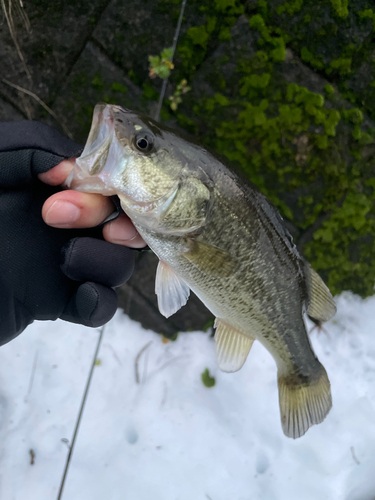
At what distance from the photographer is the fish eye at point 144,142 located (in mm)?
1337

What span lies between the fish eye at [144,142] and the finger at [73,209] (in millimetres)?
307

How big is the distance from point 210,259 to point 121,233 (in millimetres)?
477

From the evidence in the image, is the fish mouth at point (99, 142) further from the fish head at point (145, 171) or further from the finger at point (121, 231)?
the finger at point (121, 231)

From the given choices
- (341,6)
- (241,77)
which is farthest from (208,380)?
(341,6)

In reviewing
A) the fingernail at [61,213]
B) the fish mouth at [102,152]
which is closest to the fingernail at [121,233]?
the fingernail at [61,213]

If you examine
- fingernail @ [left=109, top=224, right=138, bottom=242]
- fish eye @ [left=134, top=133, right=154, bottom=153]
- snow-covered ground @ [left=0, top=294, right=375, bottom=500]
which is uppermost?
fish eye @ [left=134, top=133, right=154, bottom=153]

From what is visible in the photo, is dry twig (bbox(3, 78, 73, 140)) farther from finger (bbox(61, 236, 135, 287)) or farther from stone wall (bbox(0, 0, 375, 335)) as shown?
finger (bbox(61, 236, 135, 287))

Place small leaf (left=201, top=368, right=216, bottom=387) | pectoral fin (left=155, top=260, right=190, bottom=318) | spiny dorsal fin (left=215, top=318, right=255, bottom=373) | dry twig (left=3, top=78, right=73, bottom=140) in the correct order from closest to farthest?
pectoral fin (left=155, top=260, right=190, bottom=318) → spiny dorsal fin (left=215, top=318, right=255, bottom=373) → dry twig (left=3, top=78, right=73, bottom=140) → small leaf (left=201, top=368, right=216, bottom=387)

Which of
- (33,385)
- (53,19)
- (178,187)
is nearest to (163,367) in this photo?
(33,385)

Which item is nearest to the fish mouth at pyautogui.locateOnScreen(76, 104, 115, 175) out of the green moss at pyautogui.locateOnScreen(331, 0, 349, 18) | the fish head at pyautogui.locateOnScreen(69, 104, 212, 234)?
the fish head at pyautogui.locateOnScreen(69, 104, 212, 234)

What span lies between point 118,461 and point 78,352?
0.85 metres

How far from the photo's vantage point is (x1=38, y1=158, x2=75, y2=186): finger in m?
1.51

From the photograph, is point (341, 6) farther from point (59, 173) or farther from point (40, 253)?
point (40, 253)

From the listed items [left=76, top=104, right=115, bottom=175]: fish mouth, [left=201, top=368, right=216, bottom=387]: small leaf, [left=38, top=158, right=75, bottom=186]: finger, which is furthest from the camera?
[left=201, top=368, right=216, bottom=387]: small leaf
